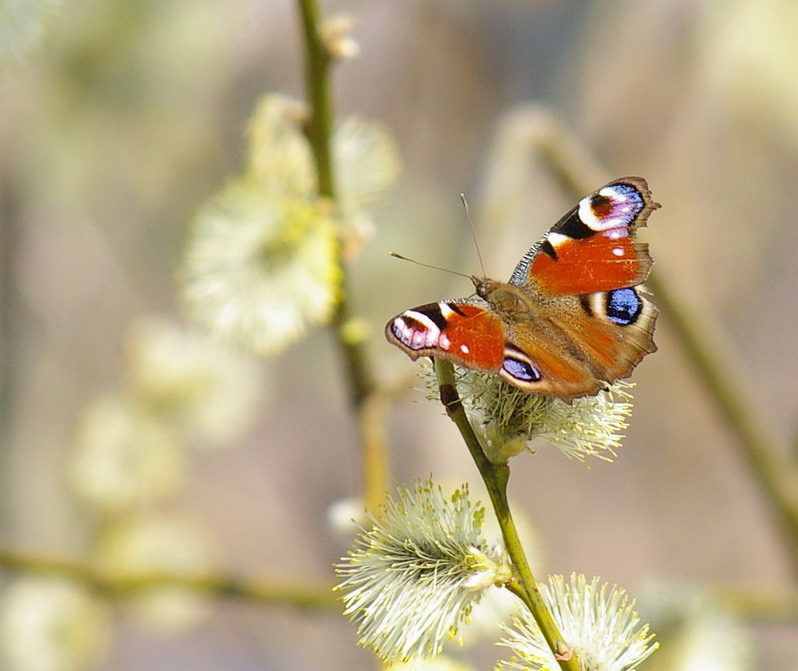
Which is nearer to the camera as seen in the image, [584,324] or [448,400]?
[448,400]

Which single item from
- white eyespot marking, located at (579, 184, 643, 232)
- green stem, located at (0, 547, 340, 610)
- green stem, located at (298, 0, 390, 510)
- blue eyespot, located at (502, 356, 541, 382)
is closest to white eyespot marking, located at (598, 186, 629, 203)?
white eyespot marking, located at (579, 184, 643, 232)

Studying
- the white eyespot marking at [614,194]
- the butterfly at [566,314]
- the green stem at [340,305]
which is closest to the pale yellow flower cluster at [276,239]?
the green stem at [340,305]

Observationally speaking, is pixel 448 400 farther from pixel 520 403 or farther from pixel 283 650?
pixel 283 650

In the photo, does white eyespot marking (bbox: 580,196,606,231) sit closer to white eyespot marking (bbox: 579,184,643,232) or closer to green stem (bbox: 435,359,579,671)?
white eyespot marking (bbox: 579,184,643,232)

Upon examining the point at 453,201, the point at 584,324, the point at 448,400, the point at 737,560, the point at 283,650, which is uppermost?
the point at 453,201

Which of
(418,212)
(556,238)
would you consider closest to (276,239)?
(556,238)

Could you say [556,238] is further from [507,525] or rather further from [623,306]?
[507,525]

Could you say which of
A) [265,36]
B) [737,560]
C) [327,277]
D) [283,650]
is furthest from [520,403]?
[737,560]

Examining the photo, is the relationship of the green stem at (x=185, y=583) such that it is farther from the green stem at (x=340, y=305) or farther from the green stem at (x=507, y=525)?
the green stem at (x=507, y=525)
